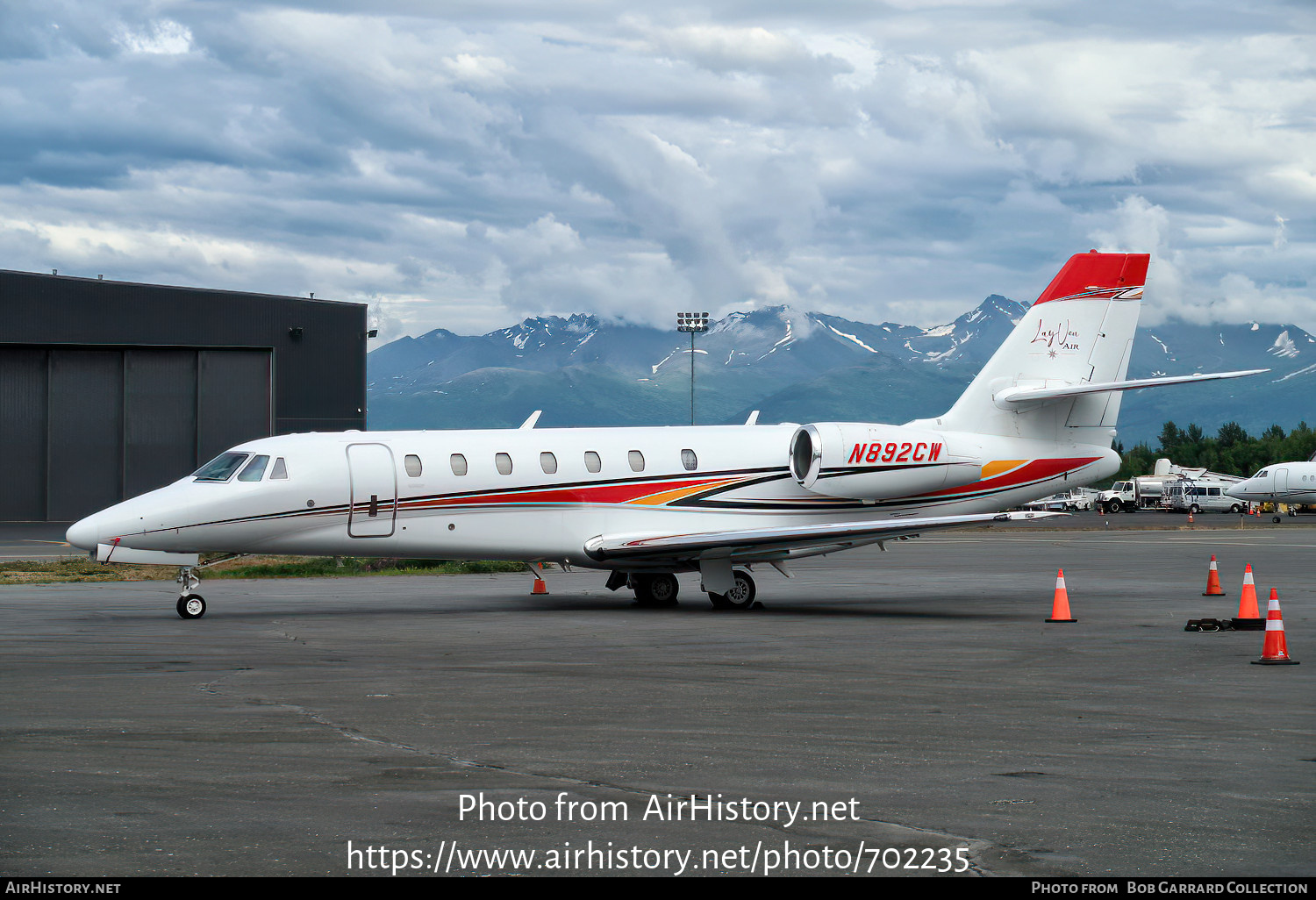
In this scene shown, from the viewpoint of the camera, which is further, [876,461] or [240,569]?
[240,569]

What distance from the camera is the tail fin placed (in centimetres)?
2398

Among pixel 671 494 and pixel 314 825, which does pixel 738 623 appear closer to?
pixel 671 494

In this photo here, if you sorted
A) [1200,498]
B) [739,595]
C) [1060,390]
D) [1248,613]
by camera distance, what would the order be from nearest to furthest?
[1248,613] → [739,595] → [1060,390] → [1200,498]

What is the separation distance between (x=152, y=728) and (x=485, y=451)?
11792 millimetres

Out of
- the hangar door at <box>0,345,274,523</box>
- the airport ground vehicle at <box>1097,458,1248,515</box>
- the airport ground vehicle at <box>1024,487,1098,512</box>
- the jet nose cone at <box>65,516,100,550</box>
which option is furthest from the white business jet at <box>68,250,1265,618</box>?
the airport ground vehicle at <box>1024,487,1098,512</box>

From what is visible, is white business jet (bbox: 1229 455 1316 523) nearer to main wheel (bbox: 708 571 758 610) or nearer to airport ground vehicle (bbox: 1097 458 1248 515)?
airport ground vehicle (bbox: 1097 458 1248 515)

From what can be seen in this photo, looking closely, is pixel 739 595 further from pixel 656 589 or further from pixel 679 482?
pixel 679 482

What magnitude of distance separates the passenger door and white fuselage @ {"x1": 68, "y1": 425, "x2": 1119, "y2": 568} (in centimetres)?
2

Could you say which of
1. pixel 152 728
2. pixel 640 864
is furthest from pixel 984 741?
pixel 152 728

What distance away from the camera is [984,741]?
947 cm

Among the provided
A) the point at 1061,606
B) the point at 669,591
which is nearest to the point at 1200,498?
the point at 669,591

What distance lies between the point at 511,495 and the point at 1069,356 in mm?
10686

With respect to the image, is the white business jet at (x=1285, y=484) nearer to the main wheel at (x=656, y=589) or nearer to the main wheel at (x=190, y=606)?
the main wheel at (x=656, y=589)

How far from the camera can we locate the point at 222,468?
20312 mm
